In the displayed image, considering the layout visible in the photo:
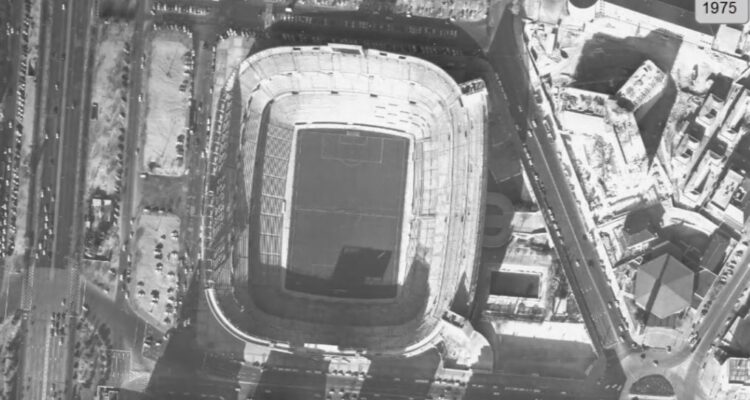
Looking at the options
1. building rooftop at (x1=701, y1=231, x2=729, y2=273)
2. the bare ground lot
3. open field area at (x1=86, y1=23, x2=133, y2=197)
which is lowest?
the bare ground lot

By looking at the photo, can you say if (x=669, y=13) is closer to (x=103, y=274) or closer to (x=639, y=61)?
(x=639, y=61)

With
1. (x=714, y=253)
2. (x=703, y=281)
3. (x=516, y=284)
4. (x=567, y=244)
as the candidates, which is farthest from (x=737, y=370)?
(x=516, y=284)

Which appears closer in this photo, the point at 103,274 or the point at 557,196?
the point at 103,274

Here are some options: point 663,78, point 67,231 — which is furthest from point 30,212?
point 663,78

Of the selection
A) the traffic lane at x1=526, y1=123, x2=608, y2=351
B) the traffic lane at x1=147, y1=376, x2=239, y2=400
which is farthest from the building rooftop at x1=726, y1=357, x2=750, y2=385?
the traffic lane at x1=147, y1=376, x2=239, y2=400

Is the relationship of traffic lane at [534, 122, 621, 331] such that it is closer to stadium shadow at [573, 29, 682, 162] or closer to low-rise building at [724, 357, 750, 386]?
stadium shadow at [573, 29, 682, 162]

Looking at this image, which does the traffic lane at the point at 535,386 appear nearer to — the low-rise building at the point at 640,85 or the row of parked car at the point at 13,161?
the low-rise building at the point at 640,85
